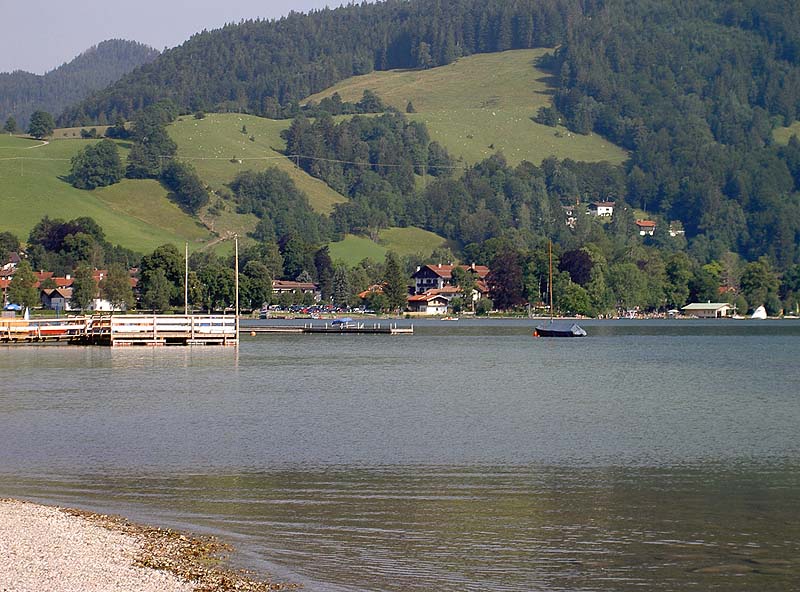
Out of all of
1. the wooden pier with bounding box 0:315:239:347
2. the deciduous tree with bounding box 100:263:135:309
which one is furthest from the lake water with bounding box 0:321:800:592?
the deciduous tree with bounding box 100:263:135:309

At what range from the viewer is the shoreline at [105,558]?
19812mm

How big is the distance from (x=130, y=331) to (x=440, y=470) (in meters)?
78.4

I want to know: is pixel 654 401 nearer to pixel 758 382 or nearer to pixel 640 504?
pixel 758 382

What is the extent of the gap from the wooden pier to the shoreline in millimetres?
84036

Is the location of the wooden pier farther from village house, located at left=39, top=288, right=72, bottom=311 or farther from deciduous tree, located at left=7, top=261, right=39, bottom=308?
village house, located at left=39, top=288, right=72, bottom=311

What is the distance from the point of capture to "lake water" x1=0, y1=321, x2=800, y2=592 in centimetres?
2339

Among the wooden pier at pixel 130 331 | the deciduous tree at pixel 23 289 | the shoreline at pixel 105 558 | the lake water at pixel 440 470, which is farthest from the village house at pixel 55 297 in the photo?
the shoreline at pixel 105 558

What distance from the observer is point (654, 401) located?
193ft

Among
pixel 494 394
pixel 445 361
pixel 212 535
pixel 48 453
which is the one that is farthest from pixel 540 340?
pixel 212 535

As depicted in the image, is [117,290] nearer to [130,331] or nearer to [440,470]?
[130,331]

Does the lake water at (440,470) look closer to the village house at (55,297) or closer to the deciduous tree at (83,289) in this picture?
the deciduous tree at (83,289)

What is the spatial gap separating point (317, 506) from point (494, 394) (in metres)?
34.4

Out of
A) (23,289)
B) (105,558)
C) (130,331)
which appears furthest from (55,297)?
(105,558)

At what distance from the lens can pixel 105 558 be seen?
21578 millimetres
